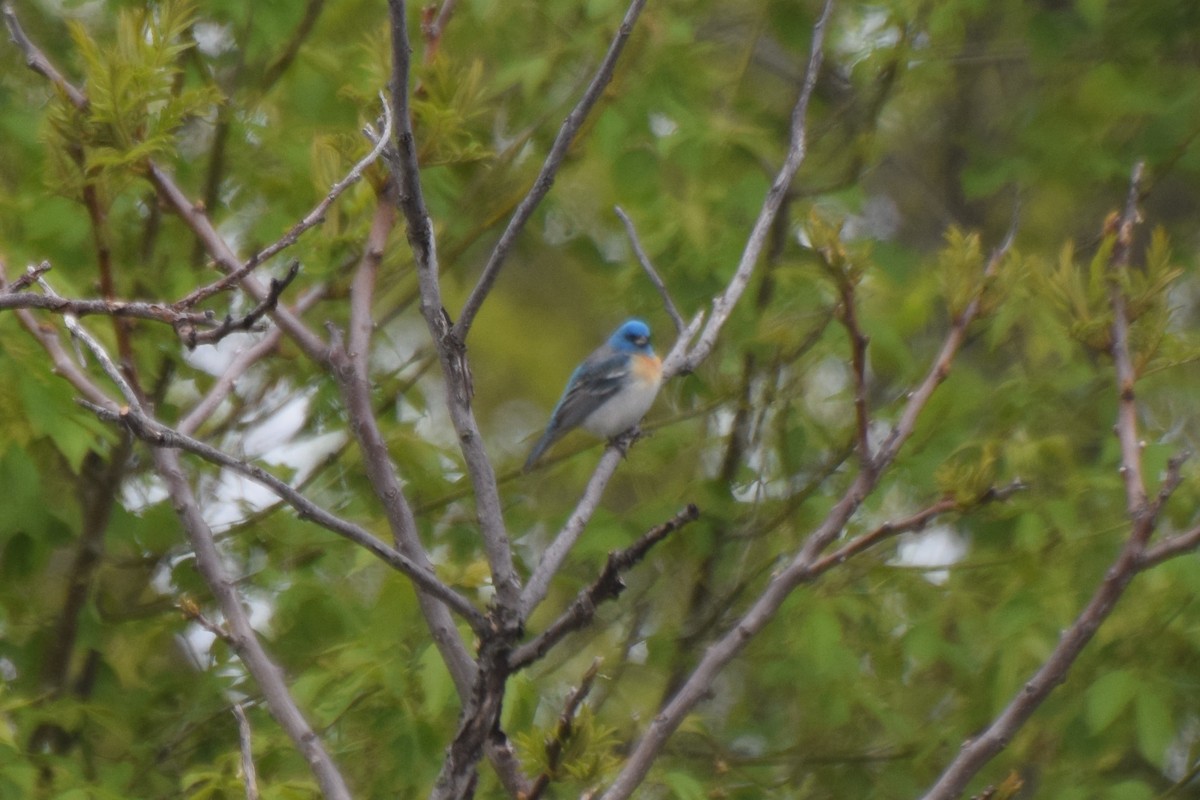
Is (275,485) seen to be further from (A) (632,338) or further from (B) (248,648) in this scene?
(A) (632,338)

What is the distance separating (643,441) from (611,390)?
3.07ft

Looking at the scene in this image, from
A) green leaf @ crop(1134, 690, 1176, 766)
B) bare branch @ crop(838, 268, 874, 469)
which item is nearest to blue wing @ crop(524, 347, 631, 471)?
green leaf @ crop(1134, 690, 1176, 766)

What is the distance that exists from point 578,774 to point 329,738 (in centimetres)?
261

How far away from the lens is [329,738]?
4488 mm

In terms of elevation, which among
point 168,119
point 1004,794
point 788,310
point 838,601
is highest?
point 788,310

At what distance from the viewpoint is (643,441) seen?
199 inches

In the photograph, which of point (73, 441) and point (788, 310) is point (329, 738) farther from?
point (788, 310)

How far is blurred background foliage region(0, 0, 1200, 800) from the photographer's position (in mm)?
3850

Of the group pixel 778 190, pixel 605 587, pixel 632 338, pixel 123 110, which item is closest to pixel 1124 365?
pixel 778 190

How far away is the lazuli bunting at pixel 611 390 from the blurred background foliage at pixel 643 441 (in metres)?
0.20

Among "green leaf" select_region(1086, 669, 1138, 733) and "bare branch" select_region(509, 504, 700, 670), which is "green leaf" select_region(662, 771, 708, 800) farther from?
"bare branch" select_region(509, 504, 700, 670)

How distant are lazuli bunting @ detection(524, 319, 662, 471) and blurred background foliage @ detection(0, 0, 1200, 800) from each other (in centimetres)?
20

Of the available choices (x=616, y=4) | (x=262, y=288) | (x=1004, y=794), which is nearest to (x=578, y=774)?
(x=1004, y=794)

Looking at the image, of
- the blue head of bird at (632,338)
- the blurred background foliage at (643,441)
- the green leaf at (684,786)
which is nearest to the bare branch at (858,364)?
the blurred background foliage at (643,441)
